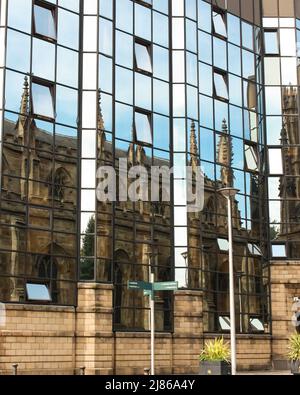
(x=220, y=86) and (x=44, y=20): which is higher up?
(x=44, y=20)

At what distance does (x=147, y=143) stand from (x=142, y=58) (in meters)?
4.90

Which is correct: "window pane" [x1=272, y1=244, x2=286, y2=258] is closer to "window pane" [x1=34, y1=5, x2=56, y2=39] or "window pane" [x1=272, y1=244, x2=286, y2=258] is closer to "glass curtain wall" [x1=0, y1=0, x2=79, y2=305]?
"glass curtain wall" [x1=0, y1=0, x2=79, y2=305]

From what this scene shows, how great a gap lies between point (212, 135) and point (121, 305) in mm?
12516

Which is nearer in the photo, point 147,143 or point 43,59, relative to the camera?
point 43,59

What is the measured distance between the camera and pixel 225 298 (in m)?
37.5

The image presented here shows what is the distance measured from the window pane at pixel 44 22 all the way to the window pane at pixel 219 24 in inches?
488

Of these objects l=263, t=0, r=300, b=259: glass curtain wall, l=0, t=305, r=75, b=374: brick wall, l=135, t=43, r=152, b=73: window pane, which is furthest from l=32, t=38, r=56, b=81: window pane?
l=263, t=0, r=300, b=259: glass curtain wall

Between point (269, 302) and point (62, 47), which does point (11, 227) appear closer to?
point (62, 47)

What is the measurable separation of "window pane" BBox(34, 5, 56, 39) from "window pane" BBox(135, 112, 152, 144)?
6.47 m

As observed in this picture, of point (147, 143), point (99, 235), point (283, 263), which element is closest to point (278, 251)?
point (283, 263)

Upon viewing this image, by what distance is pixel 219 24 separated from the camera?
1604 inches

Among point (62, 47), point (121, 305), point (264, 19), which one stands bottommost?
point (121, 305)

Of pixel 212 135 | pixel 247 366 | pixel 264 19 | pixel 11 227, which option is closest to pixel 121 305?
pixel 11 227

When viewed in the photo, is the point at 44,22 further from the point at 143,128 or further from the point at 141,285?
the point at 141,285
